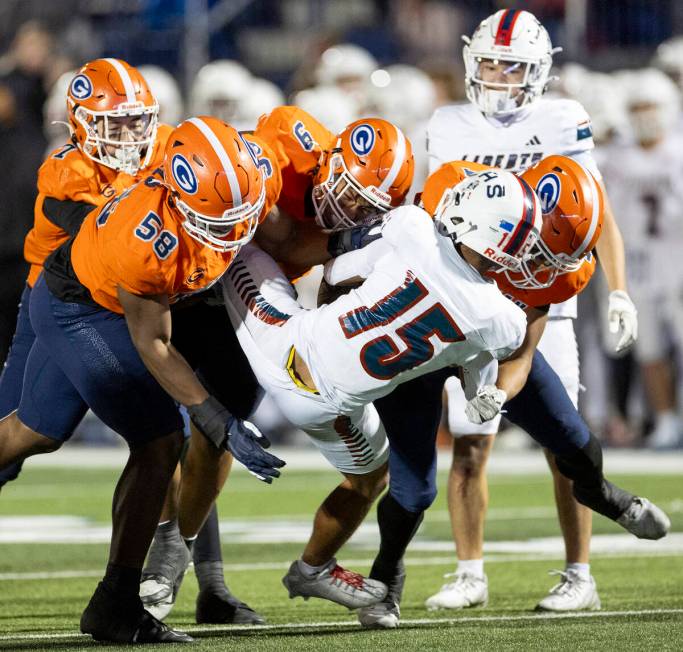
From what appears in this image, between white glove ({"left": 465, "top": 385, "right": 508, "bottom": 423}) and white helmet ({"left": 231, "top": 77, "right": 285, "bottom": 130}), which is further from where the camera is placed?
white helmet ({"left": 231, "top": 77, "right": 285, "bottom": 130})

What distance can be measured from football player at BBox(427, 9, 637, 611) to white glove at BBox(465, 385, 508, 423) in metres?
0.94

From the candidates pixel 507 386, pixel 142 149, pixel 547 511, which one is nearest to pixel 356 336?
pixel 507 386

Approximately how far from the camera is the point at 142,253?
13.7ft

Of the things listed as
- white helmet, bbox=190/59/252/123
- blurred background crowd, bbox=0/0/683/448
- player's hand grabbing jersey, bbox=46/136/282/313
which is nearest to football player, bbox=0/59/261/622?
player's hand grabbing jersey, bbox=46/136/282/313

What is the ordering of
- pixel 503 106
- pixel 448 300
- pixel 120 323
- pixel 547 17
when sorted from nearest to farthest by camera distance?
Answer: 1. pixel 448 300
2. pixel 120 323
3. pixel 503 106
4. pixel 547 17

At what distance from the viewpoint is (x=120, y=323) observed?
14.6 feet

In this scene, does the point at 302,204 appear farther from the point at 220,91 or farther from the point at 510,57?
the point at 220,91

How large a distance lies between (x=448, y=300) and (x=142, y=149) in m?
1.42

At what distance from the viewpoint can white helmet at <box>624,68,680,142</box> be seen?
9727 millimetres

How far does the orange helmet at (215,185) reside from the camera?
13.9ft

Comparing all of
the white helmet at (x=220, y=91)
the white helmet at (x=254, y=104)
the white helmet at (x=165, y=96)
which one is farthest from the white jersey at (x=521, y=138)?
the white helmet at (x=165, y=96)

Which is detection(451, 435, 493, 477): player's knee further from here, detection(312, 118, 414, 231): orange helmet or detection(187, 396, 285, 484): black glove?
detection(187, 396, 285, 484): black glove

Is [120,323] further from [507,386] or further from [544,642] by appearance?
[544,642]

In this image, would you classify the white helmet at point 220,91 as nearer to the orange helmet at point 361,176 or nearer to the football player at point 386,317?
the orange helmet at point 361,176
